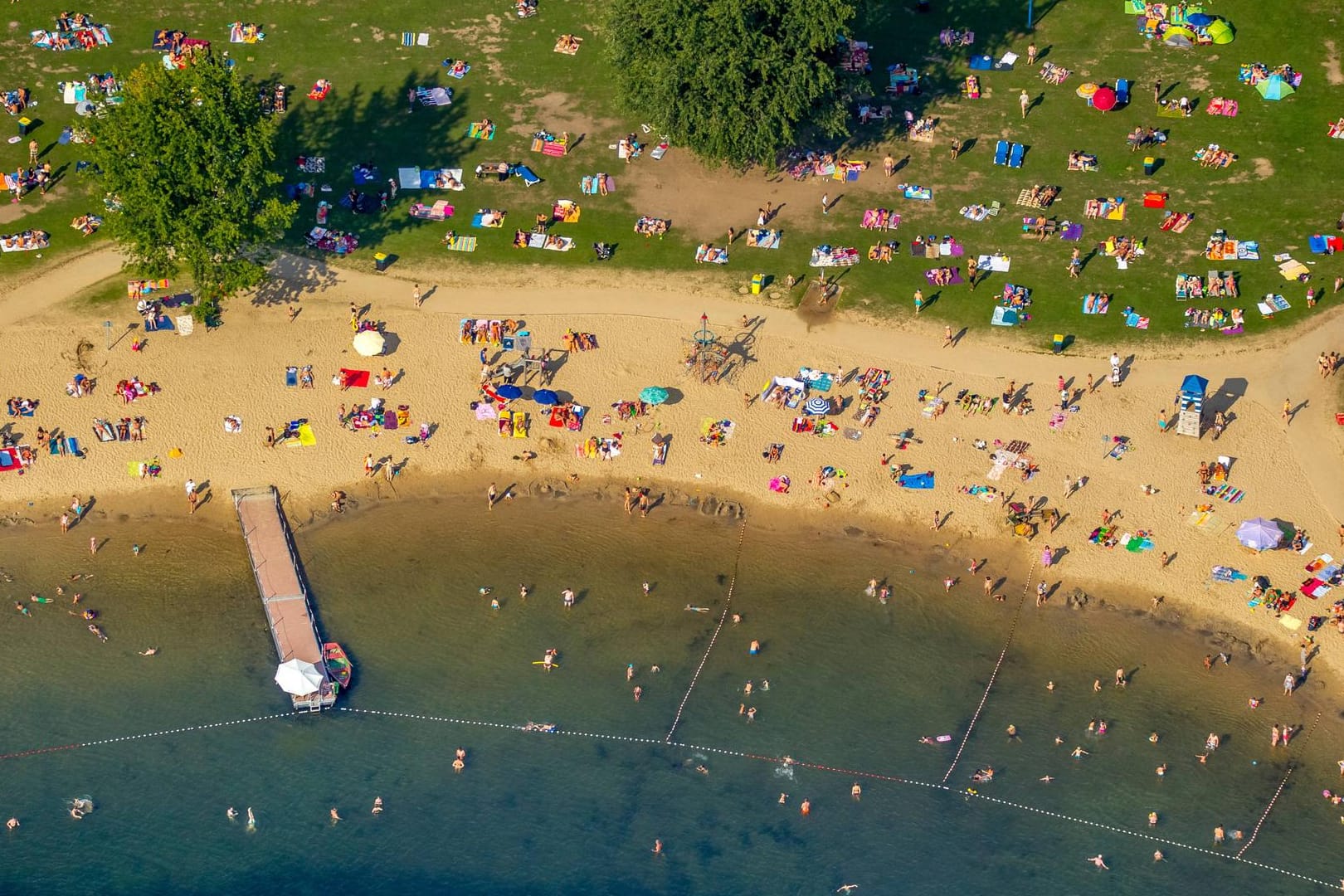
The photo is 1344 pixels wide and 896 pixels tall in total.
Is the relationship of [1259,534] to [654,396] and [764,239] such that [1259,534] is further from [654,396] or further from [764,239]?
[654,396]

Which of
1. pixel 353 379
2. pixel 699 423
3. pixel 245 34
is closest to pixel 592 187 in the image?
pixel 699 423

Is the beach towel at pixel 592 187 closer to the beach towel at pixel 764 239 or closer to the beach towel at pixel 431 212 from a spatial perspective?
the beach towel at pixel 431 212

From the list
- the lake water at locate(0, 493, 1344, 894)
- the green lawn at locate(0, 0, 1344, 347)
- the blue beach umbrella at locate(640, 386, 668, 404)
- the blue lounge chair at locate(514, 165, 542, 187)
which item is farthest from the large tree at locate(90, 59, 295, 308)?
the blue beach umbrella at locate(640, 386, 668, 404)

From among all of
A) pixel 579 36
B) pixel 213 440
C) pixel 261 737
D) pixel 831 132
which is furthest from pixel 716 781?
pixel 579 36

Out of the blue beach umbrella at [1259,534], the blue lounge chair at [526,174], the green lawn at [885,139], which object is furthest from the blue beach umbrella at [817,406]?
the blue lounge chair at [526,174]

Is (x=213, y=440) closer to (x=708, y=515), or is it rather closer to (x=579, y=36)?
(x=708, y=515)
